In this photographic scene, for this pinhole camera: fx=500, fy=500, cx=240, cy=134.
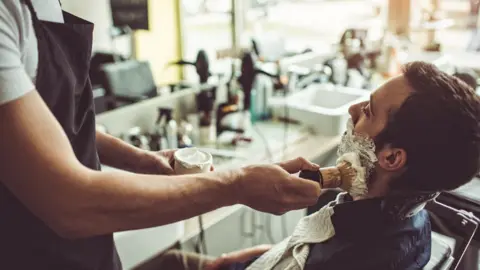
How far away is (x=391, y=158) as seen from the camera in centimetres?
121

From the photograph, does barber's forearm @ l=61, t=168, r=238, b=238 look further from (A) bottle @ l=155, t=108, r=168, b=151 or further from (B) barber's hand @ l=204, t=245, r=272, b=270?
(A) bottle @ l=155, t=108, r=168, b=151

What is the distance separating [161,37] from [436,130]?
3.61 meters

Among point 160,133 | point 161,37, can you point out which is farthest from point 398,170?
point 161,37

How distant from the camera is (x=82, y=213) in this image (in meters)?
0.78

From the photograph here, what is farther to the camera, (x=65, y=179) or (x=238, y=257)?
(x=238, y=257)

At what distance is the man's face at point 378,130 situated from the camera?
1201 mm

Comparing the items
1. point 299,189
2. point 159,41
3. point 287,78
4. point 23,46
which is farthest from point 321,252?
point 159,41

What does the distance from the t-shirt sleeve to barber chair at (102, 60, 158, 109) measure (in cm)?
153

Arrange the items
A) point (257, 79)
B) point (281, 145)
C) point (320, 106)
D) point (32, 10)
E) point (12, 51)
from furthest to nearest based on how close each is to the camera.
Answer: point (320, 106) → point (257, 79) → point (281, 145) → point (32, 10) → point (12, 51)

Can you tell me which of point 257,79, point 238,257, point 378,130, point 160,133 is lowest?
point 238,257

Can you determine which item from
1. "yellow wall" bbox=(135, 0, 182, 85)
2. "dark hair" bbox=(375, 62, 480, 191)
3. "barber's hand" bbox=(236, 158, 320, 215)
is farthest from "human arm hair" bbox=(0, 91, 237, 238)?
"yellow wall" bbox=(135, 0, 182, 85)

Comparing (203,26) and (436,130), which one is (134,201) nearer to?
(436,130)

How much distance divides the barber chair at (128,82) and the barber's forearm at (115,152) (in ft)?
3.64

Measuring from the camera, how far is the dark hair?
1.10 meters
